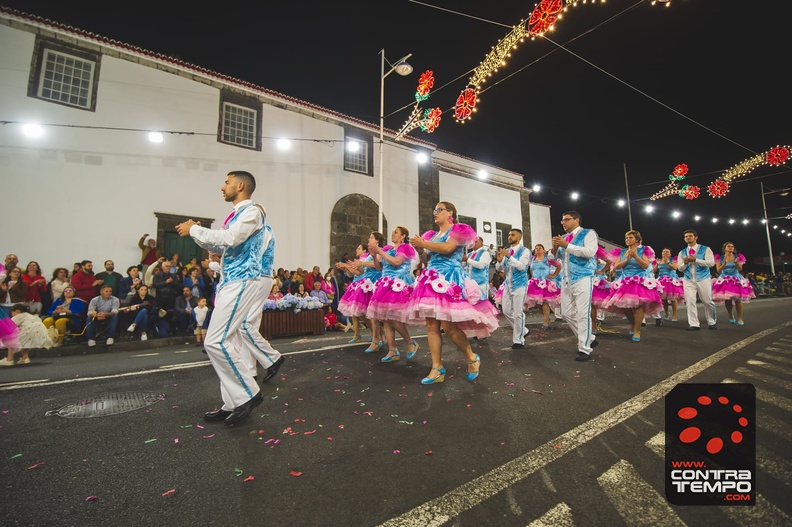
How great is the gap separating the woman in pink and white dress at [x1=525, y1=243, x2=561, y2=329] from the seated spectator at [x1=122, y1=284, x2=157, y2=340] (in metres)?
9.41

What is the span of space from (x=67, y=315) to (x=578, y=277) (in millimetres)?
10923

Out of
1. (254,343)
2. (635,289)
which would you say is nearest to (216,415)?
(254,343)

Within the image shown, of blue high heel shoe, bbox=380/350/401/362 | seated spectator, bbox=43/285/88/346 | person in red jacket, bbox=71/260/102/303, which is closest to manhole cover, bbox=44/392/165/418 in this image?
blue high heel shoe, bbox=380/350/401/362

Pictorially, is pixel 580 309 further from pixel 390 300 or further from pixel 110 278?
pixel 110 278

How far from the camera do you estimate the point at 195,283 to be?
9.99 metres

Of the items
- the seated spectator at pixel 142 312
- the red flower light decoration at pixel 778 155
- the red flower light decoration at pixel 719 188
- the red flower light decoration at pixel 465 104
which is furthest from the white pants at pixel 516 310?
the red flower light decoration at pixel 719 188

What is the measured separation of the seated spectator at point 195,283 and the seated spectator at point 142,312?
3.02 feet

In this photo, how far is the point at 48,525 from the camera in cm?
175

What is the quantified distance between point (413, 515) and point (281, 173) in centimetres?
1470

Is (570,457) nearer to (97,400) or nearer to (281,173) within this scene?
(97,400)

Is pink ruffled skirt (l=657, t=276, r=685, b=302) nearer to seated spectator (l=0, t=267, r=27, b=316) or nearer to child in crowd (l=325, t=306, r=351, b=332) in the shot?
child in crowd (l=325, t=306, r=351, b=332)

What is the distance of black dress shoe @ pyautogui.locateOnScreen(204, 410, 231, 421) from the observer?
317 centimetres

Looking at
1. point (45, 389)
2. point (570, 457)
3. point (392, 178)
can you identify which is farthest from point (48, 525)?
point (392, 178)

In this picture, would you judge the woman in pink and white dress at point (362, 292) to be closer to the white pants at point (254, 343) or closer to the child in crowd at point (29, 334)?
the white pants at point (254, 343)
